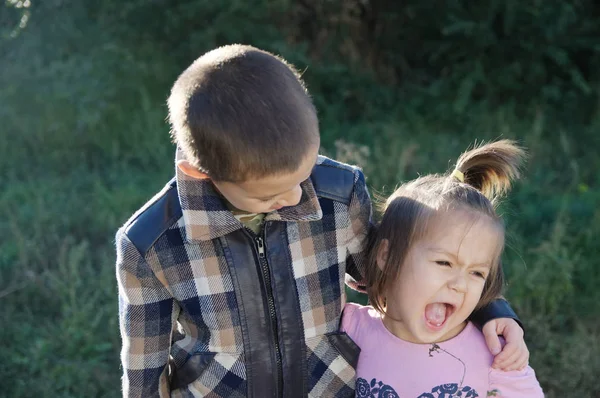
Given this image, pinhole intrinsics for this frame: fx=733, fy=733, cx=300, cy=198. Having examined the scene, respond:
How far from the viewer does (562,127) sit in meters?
5.47

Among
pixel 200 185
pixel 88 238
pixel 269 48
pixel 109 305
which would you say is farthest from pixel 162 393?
pixel 269 48

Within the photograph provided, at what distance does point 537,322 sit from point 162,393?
1943mm

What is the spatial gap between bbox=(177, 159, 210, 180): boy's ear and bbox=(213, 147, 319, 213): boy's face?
0.04 metres

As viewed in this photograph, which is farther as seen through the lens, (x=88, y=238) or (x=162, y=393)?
(x=88, y=238)

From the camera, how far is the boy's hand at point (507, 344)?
1.97 metres

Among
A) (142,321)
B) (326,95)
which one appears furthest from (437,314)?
(326,95)

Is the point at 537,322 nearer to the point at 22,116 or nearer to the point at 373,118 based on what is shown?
the point at 373,118

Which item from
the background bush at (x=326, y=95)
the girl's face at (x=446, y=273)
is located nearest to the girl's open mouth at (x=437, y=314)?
the girl's face at (x=446, y=273)

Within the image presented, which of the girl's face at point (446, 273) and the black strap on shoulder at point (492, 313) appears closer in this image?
the girl's face at point (446, 273)

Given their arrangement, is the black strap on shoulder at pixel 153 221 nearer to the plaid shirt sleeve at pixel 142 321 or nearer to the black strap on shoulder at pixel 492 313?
the plaid shirt sleeve at pixel 142 321

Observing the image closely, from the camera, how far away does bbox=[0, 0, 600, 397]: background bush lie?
170 inches

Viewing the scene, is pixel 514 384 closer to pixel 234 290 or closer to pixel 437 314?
pixel 437 314

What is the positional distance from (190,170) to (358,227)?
0.55 metres

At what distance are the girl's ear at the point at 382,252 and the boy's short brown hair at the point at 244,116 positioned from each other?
53 centimetres
